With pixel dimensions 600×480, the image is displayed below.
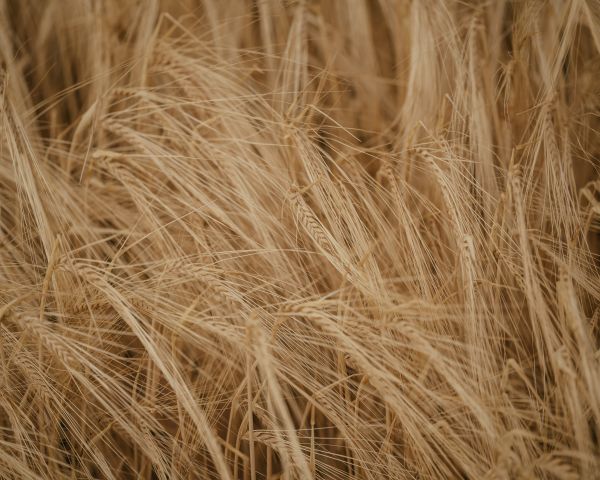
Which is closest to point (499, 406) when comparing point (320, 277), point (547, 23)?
point (320, 277)

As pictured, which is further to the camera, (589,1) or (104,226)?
(104,226)

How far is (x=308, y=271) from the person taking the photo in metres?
1.01

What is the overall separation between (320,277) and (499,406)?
1.32 ft

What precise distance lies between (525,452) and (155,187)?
34.3 inches

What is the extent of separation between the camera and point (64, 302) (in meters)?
0.95

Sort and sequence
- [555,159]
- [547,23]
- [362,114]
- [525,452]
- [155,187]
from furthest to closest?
1. [362,114]
2. [547,23]
3. [155,187]
4. [555,159]
5. [525,452]

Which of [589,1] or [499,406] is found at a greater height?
[589,1]

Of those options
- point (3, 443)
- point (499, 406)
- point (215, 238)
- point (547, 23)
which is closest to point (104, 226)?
point (215, 238)

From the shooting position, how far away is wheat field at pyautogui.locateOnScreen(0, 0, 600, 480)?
806 millimetres

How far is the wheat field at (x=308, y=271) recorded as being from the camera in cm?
81

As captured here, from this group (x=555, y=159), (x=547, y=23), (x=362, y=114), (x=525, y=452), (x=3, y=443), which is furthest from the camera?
(x=362, y=114)

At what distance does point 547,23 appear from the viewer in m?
1.19

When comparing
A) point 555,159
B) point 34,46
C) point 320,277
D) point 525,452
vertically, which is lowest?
point 525,452

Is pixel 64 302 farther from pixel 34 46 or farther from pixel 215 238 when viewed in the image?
pixel 34 46
